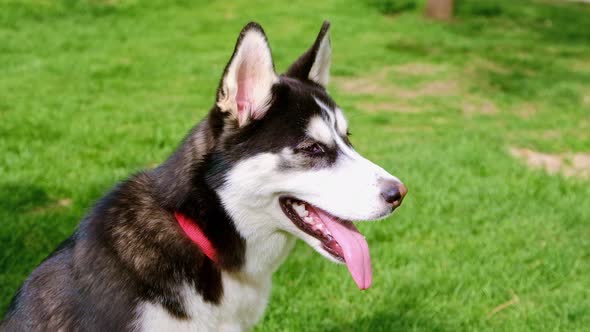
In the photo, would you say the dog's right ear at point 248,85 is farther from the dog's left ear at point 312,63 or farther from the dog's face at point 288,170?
the dog's left ear at point 312,63

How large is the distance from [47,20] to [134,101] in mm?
6002

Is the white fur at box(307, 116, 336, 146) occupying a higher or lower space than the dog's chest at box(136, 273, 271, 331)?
higher

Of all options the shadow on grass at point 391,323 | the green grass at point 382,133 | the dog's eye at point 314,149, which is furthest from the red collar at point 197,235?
the shadow on grass at point 391,323

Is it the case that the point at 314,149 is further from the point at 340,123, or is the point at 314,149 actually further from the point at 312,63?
the point at 312,63

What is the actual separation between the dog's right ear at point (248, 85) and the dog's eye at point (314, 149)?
27 centimetres

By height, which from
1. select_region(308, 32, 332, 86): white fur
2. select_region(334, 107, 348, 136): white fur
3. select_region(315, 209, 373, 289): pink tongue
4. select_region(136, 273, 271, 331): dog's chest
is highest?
select_region(308, 32, 332, 86): white fur

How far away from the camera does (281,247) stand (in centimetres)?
328

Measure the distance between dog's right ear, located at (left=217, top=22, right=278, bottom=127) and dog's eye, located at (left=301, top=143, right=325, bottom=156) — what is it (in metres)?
0.27

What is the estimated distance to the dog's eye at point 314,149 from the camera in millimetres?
3172

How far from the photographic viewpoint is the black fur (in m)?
2.90

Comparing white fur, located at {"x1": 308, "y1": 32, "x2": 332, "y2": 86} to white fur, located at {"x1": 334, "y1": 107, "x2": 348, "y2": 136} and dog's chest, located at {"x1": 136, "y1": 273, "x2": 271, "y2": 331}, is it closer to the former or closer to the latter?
white fur, located at {"x1": 334, "y1": 107, "x2": 348, "y2": 136}

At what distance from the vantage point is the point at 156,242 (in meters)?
3.06

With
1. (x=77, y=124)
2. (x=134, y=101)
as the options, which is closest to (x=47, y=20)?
(x=134, y=101)

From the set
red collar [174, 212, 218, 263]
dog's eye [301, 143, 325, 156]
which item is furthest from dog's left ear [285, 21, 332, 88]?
red collar [174, 212, 218, 263]
